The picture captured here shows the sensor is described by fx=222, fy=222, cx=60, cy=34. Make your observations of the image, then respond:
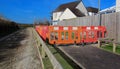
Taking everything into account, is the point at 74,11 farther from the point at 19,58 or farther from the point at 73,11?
the point at 19,58

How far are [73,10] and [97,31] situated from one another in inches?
1595

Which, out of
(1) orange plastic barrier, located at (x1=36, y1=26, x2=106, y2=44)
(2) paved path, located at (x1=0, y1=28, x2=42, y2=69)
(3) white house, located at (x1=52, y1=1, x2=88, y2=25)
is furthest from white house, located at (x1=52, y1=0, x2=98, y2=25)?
(2) paved path, located at (x1=0, y1=28, x2=42, y2=69)

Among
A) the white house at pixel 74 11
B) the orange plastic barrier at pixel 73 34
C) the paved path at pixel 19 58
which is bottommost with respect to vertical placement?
the paved path at pixel 19 58

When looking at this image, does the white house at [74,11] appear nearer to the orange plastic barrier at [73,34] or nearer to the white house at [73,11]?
the white house at [73,11]

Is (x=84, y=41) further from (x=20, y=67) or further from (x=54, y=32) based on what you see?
(x=20, y=67)

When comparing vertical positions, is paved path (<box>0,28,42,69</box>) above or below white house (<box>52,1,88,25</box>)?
below

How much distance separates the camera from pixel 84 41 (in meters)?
18.3

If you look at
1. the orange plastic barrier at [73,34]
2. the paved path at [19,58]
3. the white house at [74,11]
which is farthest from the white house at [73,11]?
the paved path at [19,58]

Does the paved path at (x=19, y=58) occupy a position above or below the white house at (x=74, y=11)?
below

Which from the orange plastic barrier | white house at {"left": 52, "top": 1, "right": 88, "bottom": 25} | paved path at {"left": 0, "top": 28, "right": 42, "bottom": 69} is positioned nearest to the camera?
paved path at {"left": 0, "top": 28, "right": 42, "bottom": 69}

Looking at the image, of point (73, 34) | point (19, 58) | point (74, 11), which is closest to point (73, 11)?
point (74, 11)

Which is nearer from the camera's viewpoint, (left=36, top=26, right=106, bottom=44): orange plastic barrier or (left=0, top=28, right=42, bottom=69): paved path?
(left=0, top=28, right=42, bottom=69): paved path

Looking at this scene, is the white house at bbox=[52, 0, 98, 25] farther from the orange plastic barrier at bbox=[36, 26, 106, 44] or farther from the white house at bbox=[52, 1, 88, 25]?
the orange plastic barrier at bbox=[36, 26, 106, 44]

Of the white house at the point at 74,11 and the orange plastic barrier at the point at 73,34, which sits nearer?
the orange plastic barrier at the point at 73,34
